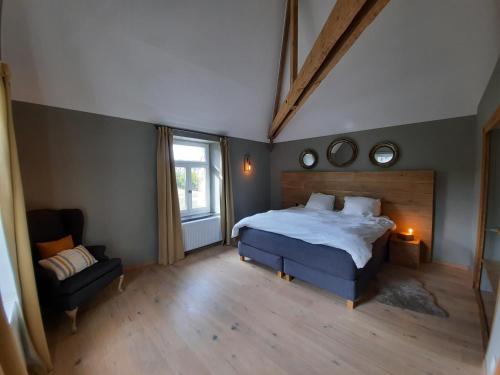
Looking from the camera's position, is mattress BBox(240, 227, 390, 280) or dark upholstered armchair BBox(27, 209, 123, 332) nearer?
dark upholstered armchair BBox(27, 209, 123, 332)

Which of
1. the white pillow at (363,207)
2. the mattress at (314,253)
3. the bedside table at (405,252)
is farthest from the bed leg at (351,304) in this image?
the white pillow at (363,207)

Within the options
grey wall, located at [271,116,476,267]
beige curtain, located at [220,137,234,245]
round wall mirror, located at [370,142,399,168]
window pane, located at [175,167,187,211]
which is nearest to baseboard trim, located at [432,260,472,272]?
grey wall, located at [271,116,476,267]

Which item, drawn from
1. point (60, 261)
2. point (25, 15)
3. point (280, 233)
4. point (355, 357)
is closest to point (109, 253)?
Answer: point (60, 261)

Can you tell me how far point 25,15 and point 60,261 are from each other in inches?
81.2

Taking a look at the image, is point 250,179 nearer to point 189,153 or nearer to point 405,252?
point 189,153

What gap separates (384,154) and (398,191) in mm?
651

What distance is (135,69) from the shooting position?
2.28 meters

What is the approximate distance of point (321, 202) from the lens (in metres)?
3.89

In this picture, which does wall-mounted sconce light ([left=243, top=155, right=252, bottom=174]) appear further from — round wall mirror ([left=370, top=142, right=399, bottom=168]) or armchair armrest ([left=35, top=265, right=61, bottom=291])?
armchair armrest ([left=35, top=265, right=61, bottom=291])

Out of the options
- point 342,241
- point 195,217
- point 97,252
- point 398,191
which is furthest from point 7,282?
point 398,191

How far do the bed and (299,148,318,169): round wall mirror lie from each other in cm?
19

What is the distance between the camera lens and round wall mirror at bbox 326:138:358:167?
3.77 metres

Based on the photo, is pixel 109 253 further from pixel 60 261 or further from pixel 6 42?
pixel 6 42

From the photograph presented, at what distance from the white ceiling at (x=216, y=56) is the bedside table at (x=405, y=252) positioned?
6.11 ft
